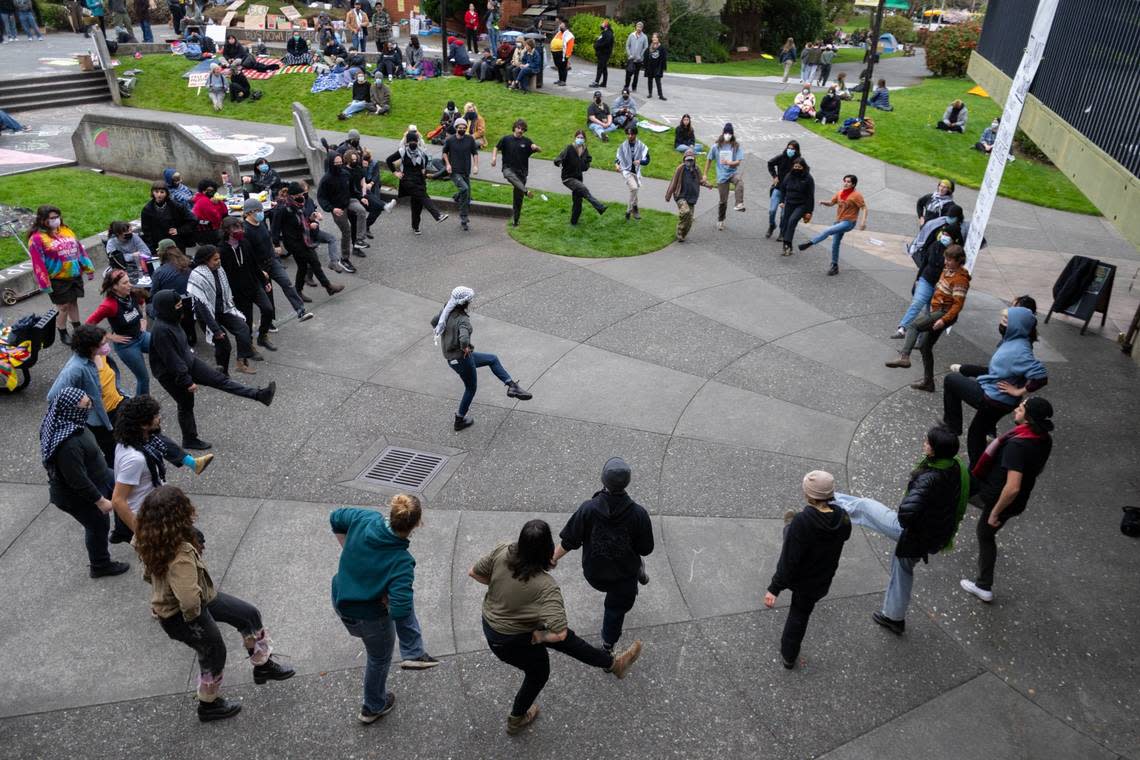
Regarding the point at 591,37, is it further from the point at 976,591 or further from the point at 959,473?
the point at 959,473

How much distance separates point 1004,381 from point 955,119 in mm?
18404

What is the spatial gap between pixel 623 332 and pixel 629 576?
5927 mm

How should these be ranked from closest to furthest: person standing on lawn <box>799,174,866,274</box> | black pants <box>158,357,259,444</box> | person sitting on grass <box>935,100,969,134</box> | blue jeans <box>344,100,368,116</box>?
1. black pants <box>158,357,259,444</box>
2. person standing on lawn <box>799,174,866,274</box>
3. blue jeans <box>344,100,368,116</box>
4. person sitting on grass <box>935,100,969,134</box>

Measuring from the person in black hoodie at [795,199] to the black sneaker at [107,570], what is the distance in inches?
429

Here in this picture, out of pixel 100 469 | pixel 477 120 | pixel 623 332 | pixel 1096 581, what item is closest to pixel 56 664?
pixel 100 469

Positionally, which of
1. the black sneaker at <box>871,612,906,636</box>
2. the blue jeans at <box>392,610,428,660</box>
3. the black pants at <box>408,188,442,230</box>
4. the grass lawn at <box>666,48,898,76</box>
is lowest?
the black sneaker at <box>871,612,906,636</box>

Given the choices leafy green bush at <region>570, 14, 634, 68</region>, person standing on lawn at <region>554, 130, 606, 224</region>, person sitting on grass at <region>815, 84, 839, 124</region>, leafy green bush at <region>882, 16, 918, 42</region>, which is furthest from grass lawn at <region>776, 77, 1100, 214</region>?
leafy green bush at <region>882, 16, 918, 42</region>

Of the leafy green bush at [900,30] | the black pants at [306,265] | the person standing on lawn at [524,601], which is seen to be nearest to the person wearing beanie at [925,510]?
the person standing on lawn at [524,601]

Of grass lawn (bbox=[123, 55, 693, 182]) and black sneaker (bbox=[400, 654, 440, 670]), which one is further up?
grass lawn (bbox=[123, 55, 693, 182])

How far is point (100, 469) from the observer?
6.06m

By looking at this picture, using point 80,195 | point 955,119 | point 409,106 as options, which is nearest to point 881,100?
point 955,119

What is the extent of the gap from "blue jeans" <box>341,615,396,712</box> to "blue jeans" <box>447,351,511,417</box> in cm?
364

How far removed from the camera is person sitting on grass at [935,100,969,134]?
22.8 metres

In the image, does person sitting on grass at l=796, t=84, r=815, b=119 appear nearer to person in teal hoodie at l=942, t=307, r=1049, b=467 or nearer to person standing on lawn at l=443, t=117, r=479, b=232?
person standing on lawn at l=443, t=117, r=479, b=232
